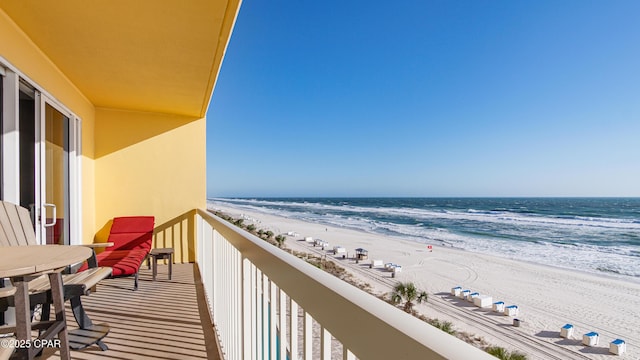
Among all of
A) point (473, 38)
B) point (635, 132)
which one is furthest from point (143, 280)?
point (635, 132)

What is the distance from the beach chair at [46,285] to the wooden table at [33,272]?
180mm

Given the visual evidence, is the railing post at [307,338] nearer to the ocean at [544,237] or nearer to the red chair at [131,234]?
the red chair at [131,234]

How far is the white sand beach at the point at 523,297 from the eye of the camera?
6.91 m

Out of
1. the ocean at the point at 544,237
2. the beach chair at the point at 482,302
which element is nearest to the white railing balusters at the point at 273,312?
the beach chair at the point at 482,302

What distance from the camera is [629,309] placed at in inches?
351

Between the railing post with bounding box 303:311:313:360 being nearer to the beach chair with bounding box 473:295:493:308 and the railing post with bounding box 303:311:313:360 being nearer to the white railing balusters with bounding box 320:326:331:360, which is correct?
the white railing balusters with bounding box 320:326:331:360

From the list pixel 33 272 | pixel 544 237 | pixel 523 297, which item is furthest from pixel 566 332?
pixel 544 237

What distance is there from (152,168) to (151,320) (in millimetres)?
2781

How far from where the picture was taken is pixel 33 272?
1.26 meters

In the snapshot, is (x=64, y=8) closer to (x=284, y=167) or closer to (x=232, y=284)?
(x=232, y=284)

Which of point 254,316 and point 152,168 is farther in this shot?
point 152,168

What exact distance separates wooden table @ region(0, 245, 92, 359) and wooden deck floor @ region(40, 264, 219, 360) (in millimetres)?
210

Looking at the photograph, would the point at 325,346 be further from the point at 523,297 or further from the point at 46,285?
the point at 523,297

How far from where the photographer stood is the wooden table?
126 centimetres
